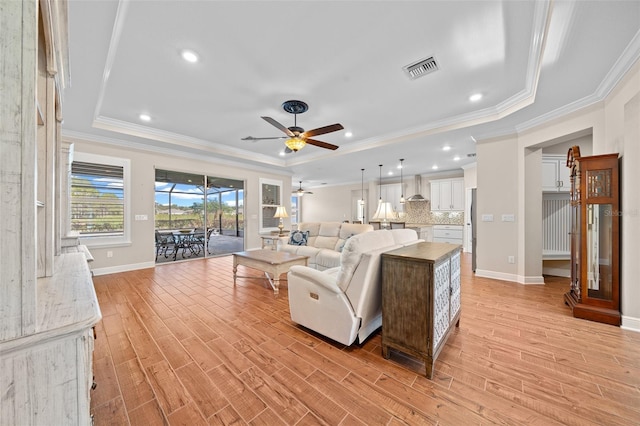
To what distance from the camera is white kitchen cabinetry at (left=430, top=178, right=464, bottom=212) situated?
7383 mm

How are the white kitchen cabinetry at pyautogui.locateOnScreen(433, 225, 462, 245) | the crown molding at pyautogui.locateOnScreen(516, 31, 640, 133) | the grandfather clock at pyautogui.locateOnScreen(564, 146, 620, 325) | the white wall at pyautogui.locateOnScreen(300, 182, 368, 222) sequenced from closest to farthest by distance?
the crown molding at pyautogui.locateOnScreen(516, 31, 640, 133), the grandfather clock at pyautogui.locateOnScreen(564, 146, 620, 325), the white kitchen cabinetry at pyautogui.locateOnScreen(433, 225, 462, 245), the white wall at pyautogui.locateOnScreen(300, 182, 368, 222)

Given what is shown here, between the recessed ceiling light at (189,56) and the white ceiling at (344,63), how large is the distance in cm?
6

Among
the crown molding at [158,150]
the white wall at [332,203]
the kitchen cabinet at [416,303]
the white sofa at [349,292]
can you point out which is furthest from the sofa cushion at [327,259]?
the white wall at [332,203]

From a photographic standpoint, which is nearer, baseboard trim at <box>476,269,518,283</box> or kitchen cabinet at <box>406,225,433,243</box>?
baseboard trim at <box>476,269,518,283</box>

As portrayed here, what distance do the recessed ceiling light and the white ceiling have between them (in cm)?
6

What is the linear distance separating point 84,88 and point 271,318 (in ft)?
11.5

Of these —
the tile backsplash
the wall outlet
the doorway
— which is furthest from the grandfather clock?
the doorway

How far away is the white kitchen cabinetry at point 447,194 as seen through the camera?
291 inches

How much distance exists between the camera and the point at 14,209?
71 centimetres

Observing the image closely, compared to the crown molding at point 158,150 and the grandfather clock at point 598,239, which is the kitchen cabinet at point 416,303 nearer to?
the grandfather clock at point 598,239

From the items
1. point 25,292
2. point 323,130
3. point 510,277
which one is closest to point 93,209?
point 323,130

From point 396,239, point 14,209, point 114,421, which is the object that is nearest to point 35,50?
point 14,209

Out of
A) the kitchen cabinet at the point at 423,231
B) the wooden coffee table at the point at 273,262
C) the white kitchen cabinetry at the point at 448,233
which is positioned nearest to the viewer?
the wooden coffee table at the point at 273,262

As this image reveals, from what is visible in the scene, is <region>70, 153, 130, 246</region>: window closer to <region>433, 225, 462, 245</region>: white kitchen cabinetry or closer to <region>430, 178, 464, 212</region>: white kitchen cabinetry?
<region>433, 225, 462, 245</region>: white kitchen cabinetry
